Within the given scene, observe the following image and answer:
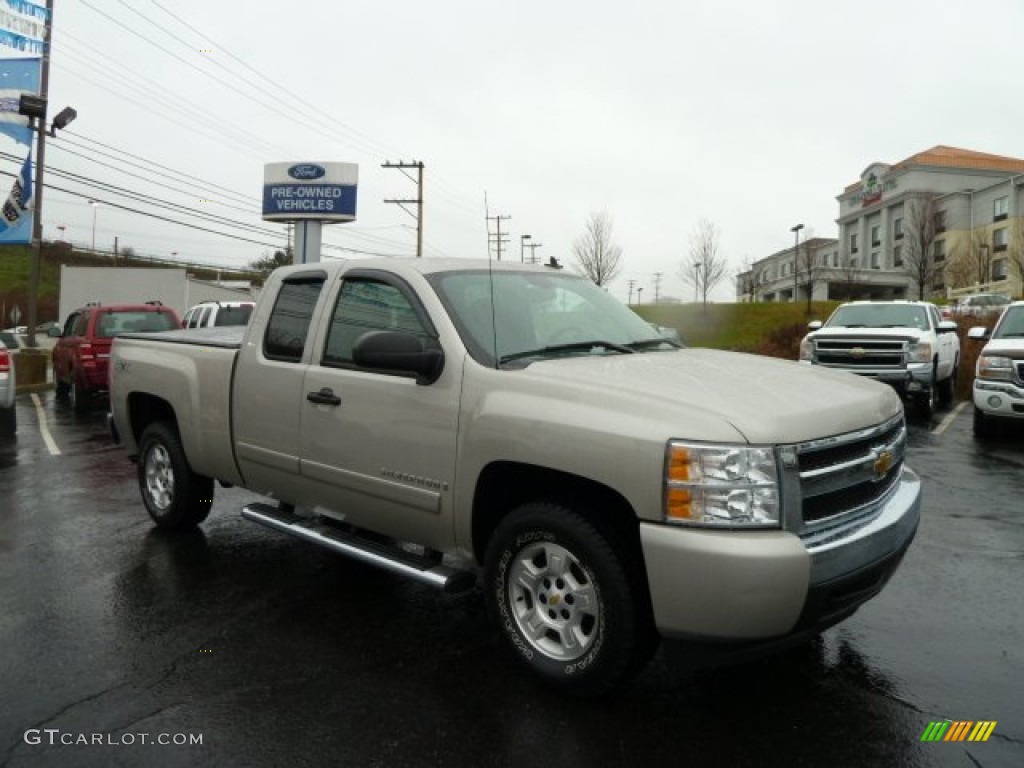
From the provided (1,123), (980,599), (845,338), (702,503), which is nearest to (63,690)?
(702,503)

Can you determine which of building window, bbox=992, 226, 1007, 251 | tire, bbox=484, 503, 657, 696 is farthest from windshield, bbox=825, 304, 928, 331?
building window, bbox=992, 226, 1007, 251

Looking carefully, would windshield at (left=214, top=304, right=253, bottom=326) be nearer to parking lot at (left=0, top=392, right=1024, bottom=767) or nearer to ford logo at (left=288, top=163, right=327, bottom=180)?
parking lot at (left=0, top=392, right=1024, bottom=767)

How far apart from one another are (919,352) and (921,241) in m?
49.7

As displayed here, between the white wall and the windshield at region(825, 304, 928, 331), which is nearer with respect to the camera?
the windshield at region(825, 304, 928, 331)

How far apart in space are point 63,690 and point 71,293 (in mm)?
34238

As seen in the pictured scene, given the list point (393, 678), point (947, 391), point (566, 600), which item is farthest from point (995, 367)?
point (393, 678)

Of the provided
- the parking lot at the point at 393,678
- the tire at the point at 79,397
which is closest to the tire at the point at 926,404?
the parking lot at the point at 393,678

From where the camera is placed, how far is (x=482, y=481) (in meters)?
3.48

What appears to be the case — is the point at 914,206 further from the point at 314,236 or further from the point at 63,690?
the point at 63,690

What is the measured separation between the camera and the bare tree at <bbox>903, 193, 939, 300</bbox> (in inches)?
2117

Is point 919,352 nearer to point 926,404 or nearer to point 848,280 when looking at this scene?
point 926,404

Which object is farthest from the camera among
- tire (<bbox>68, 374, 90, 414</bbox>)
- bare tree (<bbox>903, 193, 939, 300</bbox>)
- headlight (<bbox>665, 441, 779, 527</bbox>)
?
bare tree (<bbox>903, 193, 939, 300</bbox>)

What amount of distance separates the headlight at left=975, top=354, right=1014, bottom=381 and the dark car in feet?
37.7

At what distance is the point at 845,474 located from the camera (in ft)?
10.3
